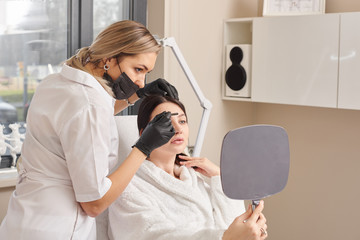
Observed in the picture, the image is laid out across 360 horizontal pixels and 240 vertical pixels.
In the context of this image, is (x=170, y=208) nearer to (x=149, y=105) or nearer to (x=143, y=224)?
(x=143, y=224)

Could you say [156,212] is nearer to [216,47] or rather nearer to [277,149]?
[277,149]

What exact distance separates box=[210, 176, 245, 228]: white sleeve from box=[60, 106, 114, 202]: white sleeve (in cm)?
59

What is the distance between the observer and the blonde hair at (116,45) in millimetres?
1493

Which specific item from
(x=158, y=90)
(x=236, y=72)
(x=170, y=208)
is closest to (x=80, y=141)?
(x=170, y=208)

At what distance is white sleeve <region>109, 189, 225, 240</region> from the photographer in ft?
5.18

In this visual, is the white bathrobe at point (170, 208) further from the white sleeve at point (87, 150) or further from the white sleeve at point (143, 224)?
the white sleeve at point (87, 150)

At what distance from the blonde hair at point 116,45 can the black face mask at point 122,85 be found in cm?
3

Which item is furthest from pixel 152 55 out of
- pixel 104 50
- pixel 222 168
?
pixel 222 168

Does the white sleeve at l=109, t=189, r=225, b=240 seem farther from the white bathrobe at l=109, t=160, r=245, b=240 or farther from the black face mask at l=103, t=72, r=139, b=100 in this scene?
the black face mask at l=103, t=72, r=139, b=100

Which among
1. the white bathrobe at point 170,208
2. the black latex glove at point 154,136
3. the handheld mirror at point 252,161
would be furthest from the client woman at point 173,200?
the black latex glove at point 154,136

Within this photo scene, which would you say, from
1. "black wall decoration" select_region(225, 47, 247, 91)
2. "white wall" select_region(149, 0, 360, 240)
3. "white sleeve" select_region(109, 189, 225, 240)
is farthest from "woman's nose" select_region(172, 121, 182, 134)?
"black wall decoration" select_region(225, 47, 247, 91)

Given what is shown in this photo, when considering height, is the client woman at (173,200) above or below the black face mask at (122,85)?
below

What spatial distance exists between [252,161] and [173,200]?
0.54 meters

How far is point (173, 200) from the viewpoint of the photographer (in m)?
1.77
